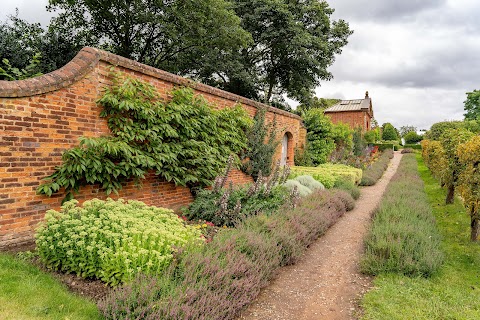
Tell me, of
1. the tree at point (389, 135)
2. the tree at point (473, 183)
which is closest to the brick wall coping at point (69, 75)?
the tree at point (473, 183)

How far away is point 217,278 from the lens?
9.59ft

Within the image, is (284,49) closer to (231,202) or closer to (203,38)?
(203,38)

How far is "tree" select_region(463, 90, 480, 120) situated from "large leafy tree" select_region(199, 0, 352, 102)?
152 ft

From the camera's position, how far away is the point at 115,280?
3.07m

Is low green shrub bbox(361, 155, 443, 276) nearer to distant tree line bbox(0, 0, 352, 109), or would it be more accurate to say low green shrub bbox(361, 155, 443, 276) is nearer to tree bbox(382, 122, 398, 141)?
distant tree line bbox(0, 0, 352, 109)

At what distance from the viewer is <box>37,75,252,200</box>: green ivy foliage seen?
448cm

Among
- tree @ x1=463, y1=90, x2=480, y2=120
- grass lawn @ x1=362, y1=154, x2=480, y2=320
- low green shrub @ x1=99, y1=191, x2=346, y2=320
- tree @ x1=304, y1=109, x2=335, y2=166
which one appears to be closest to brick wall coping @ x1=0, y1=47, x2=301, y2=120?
low green shrub @ x1=99, y1=191, x2=346, y2=320

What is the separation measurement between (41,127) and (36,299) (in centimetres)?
243

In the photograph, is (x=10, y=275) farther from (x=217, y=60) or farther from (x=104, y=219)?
(x=217, y=60)

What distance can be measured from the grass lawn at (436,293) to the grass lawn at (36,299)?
2.93 m

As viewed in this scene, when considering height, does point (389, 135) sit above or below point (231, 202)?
above

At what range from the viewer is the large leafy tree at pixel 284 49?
18953 millimetres

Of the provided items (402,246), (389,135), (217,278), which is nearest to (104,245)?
(217,278)

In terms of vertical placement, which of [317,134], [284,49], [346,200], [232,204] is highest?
[284,49]
